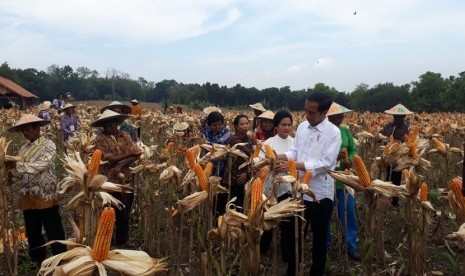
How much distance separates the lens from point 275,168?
4.00 m

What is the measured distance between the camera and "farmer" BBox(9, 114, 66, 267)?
4.51 meters

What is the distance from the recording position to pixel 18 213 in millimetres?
7359

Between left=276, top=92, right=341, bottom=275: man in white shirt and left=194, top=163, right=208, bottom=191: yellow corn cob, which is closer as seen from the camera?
left=194, top=163, right=208, bottom=191: yellow corn cob

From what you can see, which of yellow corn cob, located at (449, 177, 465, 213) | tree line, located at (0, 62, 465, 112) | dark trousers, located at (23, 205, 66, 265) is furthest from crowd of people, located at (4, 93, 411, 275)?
tree line, located at (0, 62, 465, 112)

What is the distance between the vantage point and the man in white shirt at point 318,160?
3914 millimetres

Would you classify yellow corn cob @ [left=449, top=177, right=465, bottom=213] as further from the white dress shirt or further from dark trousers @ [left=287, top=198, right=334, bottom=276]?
dark trousers @ [left=287, top=198, right=334, bottom=276]

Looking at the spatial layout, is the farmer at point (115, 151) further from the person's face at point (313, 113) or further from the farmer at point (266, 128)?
the person's face at point (313, 113)

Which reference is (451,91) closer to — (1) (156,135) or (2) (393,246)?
(1) (156,135)

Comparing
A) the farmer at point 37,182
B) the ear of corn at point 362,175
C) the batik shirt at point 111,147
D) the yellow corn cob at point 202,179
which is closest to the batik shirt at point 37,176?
the farmer at point 37,182

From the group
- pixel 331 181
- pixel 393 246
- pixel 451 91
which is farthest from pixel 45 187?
pixel 451 91

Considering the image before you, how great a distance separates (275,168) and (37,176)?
2568 millimetres

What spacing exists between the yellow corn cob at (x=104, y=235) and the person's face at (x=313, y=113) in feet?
7.73

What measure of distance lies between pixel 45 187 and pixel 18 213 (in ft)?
10.9

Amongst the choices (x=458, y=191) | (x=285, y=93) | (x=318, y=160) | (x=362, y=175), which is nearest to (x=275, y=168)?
(x=318, y=160)
